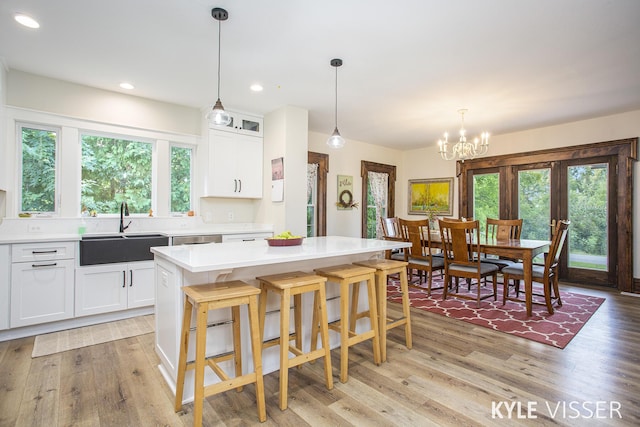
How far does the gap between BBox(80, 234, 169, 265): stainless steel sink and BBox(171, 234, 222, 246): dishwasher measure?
9cm

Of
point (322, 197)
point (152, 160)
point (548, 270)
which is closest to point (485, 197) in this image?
point (548, 270)

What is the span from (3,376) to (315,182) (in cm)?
446

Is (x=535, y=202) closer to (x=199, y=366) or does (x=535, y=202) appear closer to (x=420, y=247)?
(x=420, y=247)

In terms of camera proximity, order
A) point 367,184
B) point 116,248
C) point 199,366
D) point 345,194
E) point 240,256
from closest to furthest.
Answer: point 199,366
point 240,256
point 116,248
point 345,194
point 367,184

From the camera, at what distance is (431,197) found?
6.73 m

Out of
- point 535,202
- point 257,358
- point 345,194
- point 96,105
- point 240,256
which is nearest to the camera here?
point 257,358

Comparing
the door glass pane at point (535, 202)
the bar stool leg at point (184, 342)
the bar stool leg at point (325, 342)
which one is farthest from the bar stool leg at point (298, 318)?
the door glass pane at point (535, 202)

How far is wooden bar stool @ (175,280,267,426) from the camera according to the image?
1613 millimetres

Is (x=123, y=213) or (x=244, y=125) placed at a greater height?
(x=244, y=125)

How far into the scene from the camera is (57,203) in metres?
3.55

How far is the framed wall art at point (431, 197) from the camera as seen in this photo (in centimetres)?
648

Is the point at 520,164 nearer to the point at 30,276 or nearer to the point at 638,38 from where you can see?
the point at 638,38

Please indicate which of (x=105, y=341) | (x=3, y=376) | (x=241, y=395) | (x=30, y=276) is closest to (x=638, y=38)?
(x=241, y=395)

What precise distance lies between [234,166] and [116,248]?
1717mm
